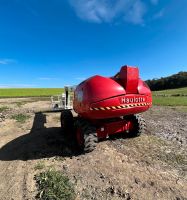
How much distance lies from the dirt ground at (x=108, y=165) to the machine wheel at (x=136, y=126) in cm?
27

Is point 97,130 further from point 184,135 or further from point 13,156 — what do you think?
point 184,135

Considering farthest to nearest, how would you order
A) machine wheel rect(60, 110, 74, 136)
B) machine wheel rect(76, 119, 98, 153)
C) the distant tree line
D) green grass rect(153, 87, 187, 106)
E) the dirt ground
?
the distant tree line → green grass rect(153, 87, 187, 106) → machine wheel rect(60, 110, 74, 136) → machine wheel rect(76, 119, 98, 153) → the dirt ground

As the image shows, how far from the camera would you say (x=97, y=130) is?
6914mm

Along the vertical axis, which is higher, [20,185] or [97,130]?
[97,130]

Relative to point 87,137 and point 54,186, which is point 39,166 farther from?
point 87,137

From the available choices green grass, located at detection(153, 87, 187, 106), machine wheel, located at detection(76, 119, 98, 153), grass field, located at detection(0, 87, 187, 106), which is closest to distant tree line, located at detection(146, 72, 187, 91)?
grass field, located at detection(0, 87, 187, 106)

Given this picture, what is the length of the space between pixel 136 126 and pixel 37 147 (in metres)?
A: 3.70

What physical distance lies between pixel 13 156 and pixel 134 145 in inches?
157

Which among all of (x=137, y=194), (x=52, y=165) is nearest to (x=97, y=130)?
(x=52, y=165)

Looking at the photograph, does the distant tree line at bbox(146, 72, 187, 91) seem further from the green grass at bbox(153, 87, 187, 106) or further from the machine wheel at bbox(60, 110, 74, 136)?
the machine wheel at bbox(60, 110, 74, 136)

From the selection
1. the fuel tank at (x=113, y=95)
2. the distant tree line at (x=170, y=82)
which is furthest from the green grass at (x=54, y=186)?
the distant tree line at (x=170, y=82)

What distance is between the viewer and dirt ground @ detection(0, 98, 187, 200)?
432 centimetres

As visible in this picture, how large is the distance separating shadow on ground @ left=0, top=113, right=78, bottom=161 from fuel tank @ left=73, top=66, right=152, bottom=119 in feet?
5.09

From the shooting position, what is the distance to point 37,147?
7.31 metres
